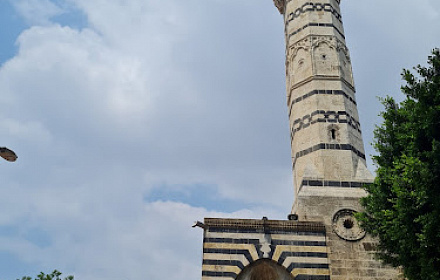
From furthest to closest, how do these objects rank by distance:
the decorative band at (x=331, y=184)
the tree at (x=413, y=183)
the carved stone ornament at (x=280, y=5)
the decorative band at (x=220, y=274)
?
the carved stone ornament at (x=280, y=5) → the decorative band at (x=331, y=184) → the decorative band at (x=220, y=274) → the tree at (x=413, y=183)

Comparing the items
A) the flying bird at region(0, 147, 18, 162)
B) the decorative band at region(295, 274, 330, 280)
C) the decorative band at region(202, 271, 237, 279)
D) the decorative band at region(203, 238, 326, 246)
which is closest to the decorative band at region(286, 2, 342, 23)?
the decorative band at region(203, 238, 326, 246)

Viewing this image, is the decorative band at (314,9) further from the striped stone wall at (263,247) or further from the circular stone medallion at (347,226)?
the striped stone wall at (263,247)

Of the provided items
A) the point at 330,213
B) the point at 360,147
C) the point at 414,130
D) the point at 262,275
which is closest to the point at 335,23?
the point at 360,147

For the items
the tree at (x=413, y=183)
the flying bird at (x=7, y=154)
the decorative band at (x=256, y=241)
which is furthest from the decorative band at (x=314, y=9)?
the flying bird at (x=7, y=154)

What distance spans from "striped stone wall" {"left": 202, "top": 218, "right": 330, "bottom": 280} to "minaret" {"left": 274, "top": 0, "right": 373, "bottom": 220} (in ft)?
3.37

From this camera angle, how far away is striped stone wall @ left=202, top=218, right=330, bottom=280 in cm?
1338

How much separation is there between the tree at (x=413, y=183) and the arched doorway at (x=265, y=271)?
320 centimetres

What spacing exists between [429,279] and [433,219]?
1.46 metres

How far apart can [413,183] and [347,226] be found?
5.44m

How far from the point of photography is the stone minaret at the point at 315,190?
1357cm

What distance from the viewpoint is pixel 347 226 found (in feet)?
47.6

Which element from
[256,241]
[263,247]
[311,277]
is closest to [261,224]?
[256,241]

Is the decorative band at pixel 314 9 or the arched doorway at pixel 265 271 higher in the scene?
the decorative band at pixel 314 9

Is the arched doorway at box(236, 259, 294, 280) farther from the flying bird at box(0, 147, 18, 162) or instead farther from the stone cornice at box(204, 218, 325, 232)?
the flying bird at box(0, 147, 18, 162)
